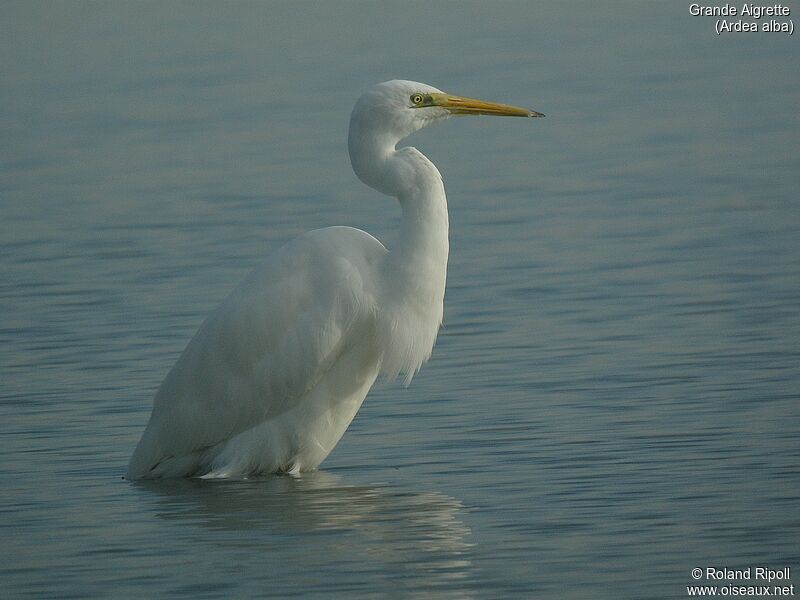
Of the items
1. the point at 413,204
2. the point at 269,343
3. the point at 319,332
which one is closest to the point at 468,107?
the point at 413,204

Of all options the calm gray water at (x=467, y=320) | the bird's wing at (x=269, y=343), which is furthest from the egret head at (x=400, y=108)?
the calm gray water at (x=467, y=320)

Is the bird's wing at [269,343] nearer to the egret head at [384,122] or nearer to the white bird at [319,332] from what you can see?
the white bird at [319,332]

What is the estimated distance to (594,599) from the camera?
591 centimetres

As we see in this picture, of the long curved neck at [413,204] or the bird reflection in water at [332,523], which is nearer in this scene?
the bird reflection in water at [332,523]

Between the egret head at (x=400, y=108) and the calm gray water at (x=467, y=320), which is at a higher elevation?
the egret head at (x=400, y=108)

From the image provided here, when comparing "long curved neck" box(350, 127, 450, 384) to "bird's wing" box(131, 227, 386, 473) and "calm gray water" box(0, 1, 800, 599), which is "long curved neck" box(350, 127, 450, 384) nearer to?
"bird's wing" box(131, 227, 386, 473)

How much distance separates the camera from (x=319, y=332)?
757cm

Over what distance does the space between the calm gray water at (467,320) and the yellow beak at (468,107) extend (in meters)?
1.43

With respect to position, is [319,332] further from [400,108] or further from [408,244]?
[400,108]

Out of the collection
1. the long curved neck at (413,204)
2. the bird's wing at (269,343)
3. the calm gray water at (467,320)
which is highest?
the long curved neck at (413,204)

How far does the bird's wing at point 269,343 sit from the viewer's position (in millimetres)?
7578

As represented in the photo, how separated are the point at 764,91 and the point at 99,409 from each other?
9.78 m

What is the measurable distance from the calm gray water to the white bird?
188mm

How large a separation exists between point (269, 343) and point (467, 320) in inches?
100
